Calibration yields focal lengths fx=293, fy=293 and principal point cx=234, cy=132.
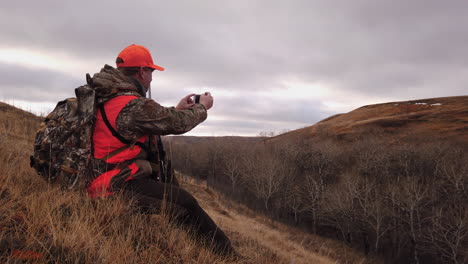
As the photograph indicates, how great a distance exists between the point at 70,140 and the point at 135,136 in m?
0.67

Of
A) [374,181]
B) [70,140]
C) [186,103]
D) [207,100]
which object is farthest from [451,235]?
[70,140]

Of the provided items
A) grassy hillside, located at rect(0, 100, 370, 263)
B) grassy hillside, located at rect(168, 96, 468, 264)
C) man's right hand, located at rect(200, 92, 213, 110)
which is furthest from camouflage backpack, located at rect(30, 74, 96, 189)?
grassy hillside, located at rect(168, 96, 468, 264)

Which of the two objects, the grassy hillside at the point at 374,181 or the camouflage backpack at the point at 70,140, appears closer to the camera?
the camouflage backpack at the point at 70,140

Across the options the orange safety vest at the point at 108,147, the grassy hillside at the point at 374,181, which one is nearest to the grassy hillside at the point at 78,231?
the orange safety vest at the point at 108,147

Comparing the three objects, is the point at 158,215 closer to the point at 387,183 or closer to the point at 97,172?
the point at 97,172

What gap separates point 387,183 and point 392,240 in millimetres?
6834

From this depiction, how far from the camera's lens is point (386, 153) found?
43.0 metres

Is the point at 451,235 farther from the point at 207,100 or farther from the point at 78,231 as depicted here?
the point at 78,231

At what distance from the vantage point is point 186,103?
3.27m

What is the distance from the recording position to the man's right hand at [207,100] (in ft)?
10.5

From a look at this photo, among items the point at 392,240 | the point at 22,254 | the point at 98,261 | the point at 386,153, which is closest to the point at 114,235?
the point at 98,261

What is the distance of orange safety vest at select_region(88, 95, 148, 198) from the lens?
110 inches

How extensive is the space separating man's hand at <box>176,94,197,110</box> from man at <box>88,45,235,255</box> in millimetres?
52

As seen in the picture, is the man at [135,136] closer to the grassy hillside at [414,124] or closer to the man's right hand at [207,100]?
the man's right hand at [207,100]
